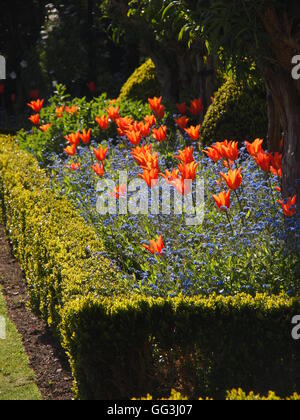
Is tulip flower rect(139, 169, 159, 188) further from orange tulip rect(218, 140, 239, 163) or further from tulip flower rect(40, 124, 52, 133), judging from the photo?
tulip flower rect(40, 124, 52, 133)

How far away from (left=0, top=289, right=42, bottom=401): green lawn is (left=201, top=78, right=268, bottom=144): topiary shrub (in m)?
3.68

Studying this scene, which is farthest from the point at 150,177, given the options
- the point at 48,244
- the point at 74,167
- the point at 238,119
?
the point at 238,119

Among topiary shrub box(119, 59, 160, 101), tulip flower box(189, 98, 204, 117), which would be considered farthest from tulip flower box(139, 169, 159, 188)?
topiary shrub box(119, 59, 160, 101)

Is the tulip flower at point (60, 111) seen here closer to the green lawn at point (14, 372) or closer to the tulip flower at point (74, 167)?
the tulip flower at point (74, 167)

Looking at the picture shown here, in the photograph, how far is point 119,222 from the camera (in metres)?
7.04

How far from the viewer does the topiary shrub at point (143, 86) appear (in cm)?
1296

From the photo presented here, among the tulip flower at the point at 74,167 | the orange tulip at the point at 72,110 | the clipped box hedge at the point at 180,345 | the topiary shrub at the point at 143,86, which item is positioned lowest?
the clipped box hedge at the point at 180,345

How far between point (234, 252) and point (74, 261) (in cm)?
129

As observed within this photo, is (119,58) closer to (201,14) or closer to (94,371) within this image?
(201,14)

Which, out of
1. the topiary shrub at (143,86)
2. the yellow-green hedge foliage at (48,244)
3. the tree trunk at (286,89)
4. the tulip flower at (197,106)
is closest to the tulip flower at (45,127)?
the yellow-green hedge foliage at (48,244)

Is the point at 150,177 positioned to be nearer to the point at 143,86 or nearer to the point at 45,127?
the point at 45,127

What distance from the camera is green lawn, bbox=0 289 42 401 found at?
562 cm

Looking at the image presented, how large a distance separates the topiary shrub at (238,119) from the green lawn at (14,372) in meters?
3.68

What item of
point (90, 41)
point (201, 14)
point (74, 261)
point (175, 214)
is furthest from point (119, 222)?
point (90, 41)
